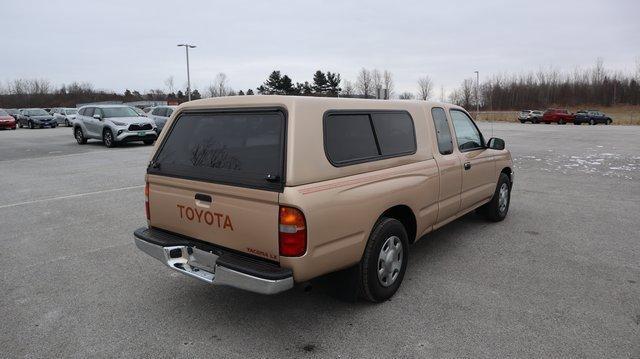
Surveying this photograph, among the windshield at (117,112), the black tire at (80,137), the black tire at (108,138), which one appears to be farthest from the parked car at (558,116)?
the black tire at (80,137)

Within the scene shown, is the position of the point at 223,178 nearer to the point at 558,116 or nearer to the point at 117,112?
the point at 117,112

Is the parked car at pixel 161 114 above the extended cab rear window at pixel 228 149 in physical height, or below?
above

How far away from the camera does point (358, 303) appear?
3.87m

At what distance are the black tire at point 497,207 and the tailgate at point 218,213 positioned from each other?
410 cm

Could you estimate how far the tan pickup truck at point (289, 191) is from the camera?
3.12m

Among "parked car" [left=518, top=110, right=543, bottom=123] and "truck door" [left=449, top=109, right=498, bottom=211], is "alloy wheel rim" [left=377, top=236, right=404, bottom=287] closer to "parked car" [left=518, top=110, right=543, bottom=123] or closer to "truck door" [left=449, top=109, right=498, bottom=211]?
"truck door" [left=449, top=109, right=498, bottom=211]

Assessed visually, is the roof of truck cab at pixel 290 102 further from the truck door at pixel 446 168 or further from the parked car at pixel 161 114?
the parked car at pixel 161 114

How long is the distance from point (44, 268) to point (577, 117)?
2049 inches

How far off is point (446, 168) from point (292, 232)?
2.35 metres

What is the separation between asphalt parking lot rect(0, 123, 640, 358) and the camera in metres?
3.23

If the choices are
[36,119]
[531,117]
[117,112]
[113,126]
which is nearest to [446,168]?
[113,126]

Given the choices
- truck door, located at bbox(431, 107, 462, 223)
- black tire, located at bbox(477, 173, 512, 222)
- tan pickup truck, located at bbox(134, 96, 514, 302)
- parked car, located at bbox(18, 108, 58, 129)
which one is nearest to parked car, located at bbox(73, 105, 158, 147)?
black tire, located at bbox(477, 173, 512, 222)

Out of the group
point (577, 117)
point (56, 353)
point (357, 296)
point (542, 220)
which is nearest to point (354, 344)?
point (357, 296)

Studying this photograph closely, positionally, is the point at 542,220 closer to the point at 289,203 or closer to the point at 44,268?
the point at 289,203
